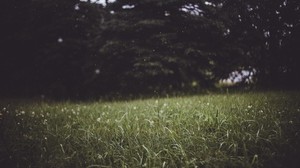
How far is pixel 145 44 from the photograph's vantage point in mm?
10227

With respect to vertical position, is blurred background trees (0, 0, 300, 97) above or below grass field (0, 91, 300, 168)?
above

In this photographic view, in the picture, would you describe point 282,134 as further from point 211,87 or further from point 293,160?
point 211,87

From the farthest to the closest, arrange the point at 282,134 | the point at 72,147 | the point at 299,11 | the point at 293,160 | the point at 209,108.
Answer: the point at 299,11 < the point at 209,108 < the point at 72,147 < the point at 282,134 < the point at 293,160

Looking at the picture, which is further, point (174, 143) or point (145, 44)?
point (145, 44)

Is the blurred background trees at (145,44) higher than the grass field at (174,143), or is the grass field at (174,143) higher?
the blurred background trees at (145,44)

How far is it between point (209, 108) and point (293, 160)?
256 centimetres

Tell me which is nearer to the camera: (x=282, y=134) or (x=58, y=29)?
(x=282, y=134)

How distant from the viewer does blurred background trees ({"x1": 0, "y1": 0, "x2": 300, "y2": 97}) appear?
9766 mm

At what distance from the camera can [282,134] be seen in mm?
3695

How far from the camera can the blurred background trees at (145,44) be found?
977 cm

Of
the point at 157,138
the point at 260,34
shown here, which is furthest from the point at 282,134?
the point at 260,34

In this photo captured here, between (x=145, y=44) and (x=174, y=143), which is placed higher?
(x=145, y=44)

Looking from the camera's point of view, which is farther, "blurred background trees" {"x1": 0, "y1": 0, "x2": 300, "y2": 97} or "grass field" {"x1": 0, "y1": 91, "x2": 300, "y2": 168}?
"blurred background trees" {"x1": 0, "y1": 0, "x2": 300, "y2": 97}

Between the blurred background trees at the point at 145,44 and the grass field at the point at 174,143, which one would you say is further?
the blurred background trees at the point at 145,44
